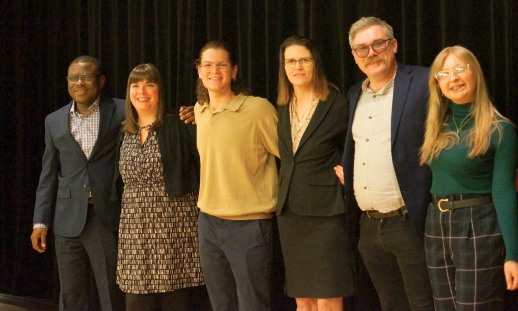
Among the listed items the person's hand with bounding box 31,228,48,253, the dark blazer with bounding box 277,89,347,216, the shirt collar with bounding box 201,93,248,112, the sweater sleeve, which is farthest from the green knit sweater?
the person's hand with bounding box 31,228,48,253

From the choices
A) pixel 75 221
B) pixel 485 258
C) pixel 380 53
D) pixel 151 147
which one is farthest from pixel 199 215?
pixel 485 258

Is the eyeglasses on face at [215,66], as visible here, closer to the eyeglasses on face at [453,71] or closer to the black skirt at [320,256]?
the black skirt at [320,256]

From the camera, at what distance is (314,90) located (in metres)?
3.12

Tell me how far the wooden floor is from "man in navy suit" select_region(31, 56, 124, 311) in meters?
→ 1.18

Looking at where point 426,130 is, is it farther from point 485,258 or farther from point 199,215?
point 199,215

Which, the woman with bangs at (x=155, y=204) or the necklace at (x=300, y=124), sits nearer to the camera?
the necklace at (x=300, y=124)

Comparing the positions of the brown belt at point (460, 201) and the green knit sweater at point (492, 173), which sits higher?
the green knit sweater at point (492, 173)

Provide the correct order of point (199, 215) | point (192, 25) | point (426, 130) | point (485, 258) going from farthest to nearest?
point (192, 25) → point (199, 215) → point (426, 130) → point (485, 258)

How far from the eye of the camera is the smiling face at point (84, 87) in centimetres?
371

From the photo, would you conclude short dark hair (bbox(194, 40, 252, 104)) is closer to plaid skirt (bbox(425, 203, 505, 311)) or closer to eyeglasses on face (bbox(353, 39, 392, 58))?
eyeglasses on face (bbox(353, 39, 392, 58))

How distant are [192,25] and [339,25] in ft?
3.22

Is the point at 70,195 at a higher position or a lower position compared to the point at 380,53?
lower

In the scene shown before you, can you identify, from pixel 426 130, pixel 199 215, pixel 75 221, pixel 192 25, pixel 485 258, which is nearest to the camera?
pixel 485 258

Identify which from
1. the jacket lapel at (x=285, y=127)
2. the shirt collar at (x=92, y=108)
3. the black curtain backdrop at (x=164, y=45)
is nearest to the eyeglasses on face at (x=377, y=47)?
the jacket lapel at (x=285, y=127)
